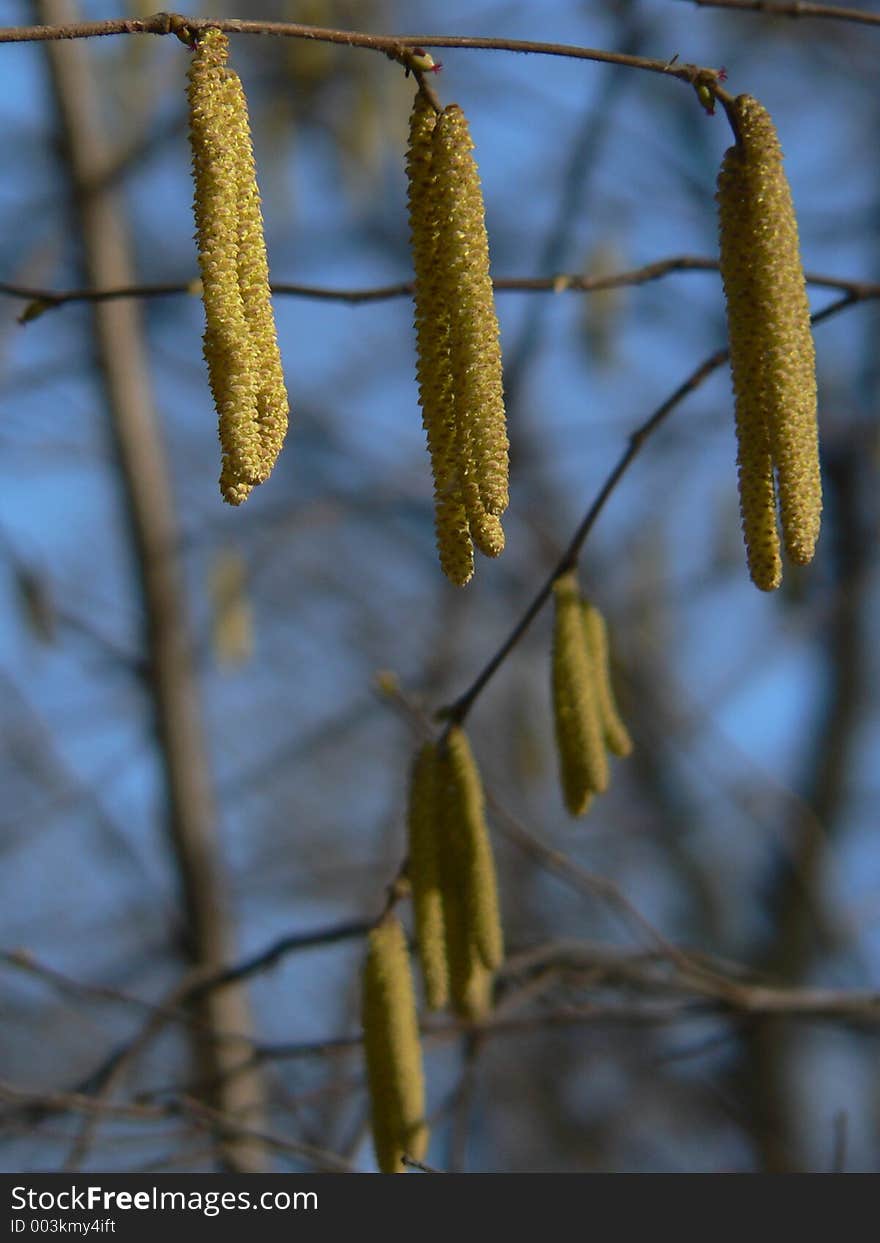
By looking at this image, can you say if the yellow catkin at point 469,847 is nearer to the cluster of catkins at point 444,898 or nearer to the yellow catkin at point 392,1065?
the cluster of catkins at point 444,898

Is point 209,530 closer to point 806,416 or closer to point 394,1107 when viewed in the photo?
point 394,1107

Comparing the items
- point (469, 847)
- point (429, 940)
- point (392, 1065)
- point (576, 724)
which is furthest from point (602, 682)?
point (392, 1065)

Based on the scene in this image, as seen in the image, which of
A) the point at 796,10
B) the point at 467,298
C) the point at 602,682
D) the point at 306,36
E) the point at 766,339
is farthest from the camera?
the point at 602,682

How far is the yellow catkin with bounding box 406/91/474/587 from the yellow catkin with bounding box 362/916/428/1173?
2.60 ft

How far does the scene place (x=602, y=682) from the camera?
2.06 metres

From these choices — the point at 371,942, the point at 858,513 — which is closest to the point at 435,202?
the point at 371,942

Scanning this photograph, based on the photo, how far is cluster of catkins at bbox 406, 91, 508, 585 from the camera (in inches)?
51.6

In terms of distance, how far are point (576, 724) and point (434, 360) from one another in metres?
0.72

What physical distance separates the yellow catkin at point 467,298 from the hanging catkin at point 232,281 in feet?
0.54

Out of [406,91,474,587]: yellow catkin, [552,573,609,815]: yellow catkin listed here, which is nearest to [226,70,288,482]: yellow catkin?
[406,91,474,587]: yellow catkin

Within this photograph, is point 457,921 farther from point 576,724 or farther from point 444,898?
point 576,724

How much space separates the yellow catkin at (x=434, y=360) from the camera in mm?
1360

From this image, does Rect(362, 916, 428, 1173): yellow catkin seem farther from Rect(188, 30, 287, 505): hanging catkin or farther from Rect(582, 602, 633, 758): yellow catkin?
Rect(188, 30, 287, 505): hanging catkin

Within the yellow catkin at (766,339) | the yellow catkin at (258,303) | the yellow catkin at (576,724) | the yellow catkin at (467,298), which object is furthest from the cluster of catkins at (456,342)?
the yellow catkin at (576,724)
